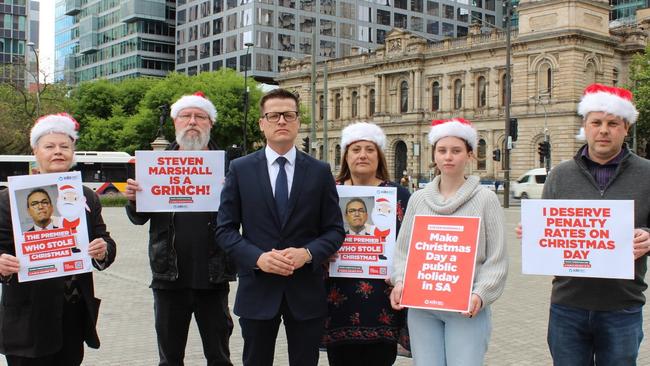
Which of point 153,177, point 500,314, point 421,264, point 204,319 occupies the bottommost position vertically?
point 500,314

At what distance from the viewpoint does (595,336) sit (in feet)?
14.6

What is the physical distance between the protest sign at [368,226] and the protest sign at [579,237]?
0.97 meters

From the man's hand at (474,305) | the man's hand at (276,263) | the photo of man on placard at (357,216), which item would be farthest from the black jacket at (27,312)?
the man's hand at (474,305)

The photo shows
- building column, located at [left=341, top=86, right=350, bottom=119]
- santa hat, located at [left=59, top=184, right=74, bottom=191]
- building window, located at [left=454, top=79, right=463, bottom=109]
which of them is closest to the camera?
santa hat, located at [left=59, top=184, right=74, bottom=191]

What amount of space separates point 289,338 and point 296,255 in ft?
2.21

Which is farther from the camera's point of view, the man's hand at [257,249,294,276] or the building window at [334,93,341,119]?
the building window at [334,93,341,119]

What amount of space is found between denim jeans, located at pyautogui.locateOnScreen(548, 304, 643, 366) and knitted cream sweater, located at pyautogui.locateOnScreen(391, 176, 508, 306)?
482 mm

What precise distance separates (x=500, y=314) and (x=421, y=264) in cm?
603

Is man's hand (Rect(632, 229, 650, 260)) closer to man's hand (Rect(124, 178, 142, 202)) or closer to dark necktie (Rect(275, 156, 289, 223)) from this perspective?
dark necktie (Rect(275, 156, 289, 223))

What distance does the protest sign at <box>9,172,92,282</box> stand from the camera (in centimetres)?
455

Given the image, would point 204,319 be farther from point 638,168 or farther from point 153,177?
point 638,168

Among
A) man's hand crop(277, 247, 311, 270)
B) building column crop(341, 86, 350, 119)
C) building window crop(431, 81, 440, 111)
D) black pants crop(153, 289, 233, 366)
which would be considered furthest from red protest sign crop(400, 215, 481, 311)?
building column crop(341, 86, 350, 119)

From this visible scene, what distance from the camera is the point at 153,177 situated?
18.1ft

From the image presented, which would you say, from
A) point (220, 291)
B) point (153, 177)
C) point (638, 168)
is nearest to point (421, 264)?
point (638, 168)
